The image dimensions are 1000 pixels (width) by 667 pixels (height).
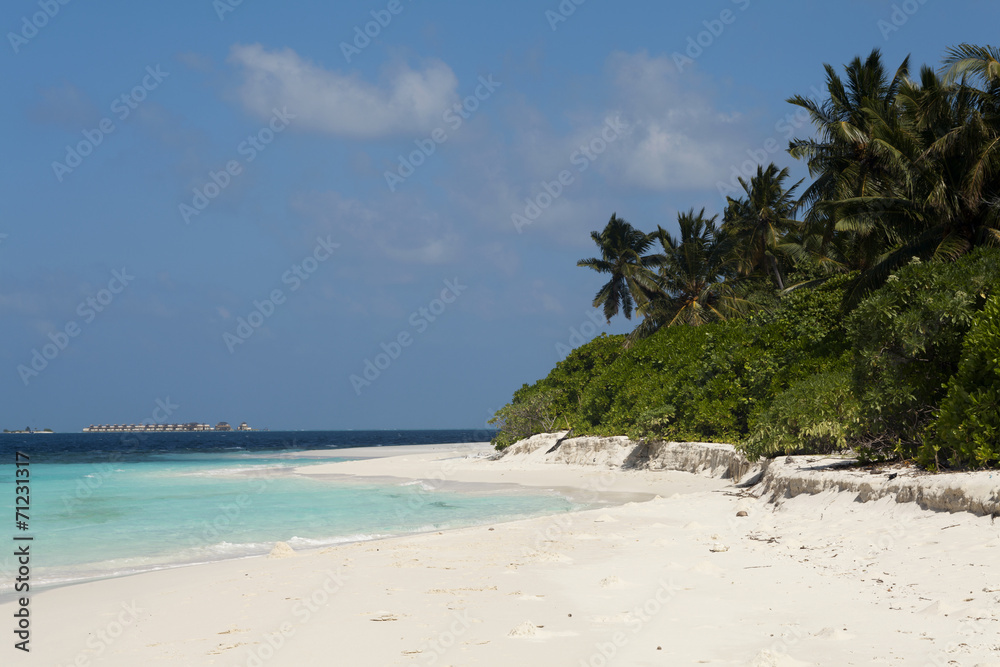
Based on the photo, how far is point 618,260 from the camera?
2007 inches

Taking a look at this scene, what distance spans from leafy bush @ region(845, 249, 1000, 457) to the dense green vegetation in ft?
0.08

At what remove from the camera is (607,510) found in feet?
43.2

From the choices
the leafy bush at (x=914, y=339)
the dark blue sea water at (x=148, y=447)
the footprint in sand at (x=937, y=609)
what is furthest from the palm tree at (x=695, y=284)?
the dark blue sea water at (x=148, y=447)

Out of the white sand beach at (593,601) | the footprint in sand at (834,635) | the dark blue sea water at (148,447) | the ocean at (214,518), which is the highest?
the footprint in sand at (834,635)

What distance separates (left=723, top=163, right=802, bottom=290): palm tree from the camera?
38.0 metres

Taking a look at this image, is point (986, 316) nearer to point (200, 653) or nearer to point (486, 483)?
point (200, 653)

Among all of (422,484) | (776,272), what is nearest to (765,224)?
(776,272)

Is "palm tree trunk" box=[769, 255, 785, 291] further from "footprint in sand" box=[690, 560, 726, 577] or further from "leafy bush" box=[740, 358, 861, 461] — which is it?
"footprint in sand" box=[690, 560, 726, 577]

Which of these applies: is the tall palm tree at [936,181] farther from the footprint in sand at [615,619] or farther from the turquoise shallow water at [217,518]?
the footprint in sand at [615,619]

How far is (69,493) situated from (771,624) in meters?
25.3

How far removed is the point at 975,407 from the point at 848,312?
11.1 m

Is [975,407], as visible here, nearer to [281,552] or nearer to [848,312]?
[281,552]

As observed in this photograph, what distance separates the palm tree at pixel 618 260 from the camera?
50000mm

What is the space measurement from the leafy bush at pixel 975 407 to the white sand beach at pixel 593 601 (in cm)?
53
